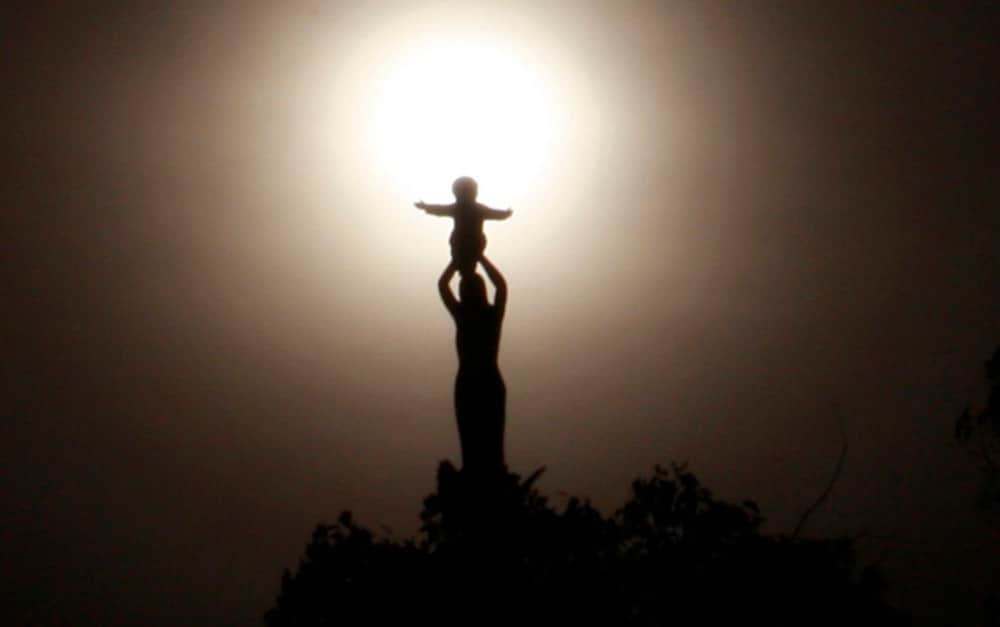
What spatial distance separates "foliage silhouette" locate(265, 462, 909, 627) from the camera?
9.95 m

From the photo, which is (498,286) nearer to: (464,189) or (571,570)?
(464,189)

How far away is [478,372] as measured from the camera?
37.2 feet

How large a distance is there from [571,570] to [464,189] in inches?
141

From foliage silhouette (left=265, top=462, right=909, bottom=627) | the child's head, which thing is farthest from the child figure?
foliage silhouette (left=265, top=462, right=909, bottom=627)

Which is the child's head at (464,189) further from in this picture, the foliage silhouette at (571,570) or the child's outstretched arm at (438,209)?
the foliage silhouette at (571,570)

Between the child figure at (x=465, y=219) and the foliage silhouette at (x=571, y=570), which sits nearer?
the foliage silhouette at (x=571, y=570)

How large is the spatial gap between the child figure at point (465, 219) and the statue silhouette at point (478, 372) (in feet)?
0.27

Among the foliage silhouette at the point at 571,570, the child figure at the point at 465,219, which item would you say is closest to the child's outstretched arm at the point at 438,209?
the child figure at the point at 465,219

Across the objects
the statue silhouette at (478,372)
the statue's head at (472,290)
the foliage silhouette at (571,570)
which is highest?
the statue's head at (472,290)

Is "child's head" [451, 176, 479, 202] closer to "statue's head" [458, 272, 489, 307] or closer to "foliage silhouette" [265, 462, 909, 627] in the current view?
"statue's head" [458, 272, 489, 307]

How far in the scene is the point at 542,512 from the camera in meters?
10.8

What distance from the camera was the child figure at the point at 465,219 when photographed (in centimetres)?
1187

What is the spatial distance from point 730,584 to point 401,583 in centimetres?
274

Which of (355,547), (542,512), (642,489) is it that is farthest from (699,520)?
(355,547)
